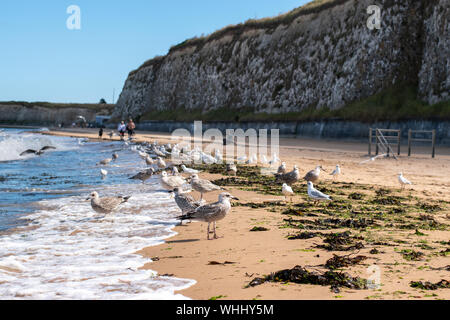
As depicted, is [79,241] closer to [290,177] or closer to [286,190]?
[286,190]

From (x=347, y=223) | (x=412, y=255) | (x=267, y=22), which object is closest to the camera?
(x=412, y=255)

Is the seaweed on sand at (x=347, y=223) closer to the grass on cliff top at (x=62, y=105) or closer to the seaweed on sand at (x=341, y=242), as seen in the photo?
the seaweed on sand at (x=341, y=242)

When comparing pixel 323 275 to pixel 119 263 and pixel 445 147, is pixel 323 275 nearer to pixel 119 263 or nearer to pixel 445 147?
pixel 119 263

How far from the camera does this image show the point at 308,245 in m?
7.08

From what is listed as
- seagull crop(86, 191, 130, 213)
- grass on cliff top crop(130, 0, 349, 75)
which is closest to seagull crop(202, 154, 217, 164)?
seagull crop(86, 191, 130, 213)

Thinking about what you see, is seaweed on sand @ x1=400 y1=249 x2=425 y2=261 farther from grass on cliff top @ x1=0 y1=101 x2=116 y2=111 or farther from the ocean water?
grass on cliff top @ x1=0 y1=101 x2=116 y2=111

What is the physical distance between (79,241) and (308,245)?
4.18m

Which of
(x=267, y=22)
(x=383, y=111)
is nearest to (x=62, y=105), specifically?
(x=267, y=22)

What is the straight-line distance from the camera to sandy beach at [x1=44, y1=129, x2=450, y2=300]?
16.6 ft

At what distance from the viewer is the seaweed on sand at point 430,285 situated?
16.1ft

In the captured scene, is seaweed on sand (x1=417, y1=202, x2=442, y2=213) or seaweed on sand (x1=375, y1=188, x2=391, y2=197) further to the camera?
seaweed on sand (x1=375, y1=188, x2=391, y2=197)

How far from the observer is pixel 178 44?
90.3 metres

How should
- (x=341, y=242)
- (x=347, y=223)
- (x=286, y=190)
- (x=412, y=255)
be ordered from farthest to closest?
1. (x=286, y=190)
2. (x=347, y=223)
3. (x=341, y=242)
4. (x=412, y=255)

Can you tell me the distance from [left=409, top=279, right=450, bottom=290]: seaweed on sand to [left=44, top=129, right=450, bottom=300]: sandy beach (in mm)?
103
